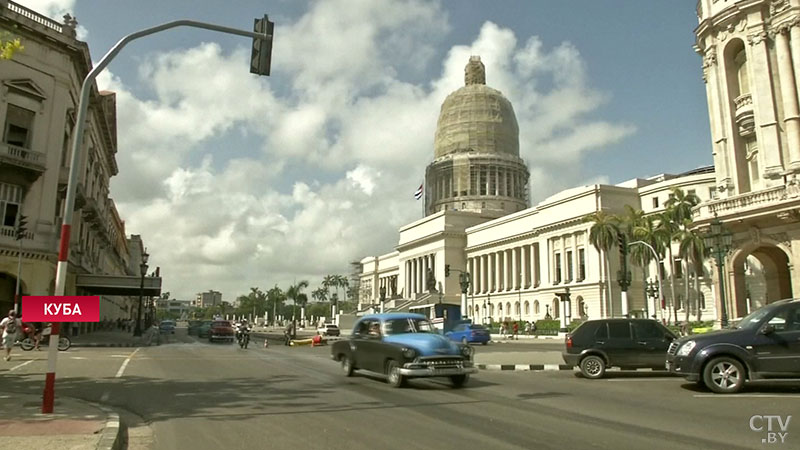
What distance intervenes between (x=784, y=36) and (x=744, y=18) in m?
2.71

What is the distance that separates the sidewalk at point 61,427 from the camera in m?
6.76

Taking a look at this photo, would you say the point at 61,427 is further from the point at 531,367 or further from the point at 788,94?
the point at 788,94

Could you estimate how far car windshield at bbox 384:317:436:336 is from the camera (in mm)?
14156

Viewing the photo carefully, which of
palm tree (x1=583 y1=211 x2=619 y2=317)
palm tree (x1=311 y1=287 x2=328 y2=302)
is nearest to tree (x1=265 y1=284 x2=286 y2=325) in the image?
palm tree (x1=311 y1=287 x2=328 y2=302)

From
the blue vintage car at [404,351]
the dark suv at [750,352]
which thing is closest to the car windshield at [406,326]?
the blue vintage car at [404,351]

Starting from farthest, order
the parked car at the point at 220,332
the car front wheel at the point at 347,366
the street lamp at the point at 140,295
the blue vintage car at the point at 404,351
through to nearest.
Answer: the parked car at the point at 220,332, the street lamp at the point at 140,295, the car front wheel at the point at 347,366, the blue vintage car at the point at 404,351

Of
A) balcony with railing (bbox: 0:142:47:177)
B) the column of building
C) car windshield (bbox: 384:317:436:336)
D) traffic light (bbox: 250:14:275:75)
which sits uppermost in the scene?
the column of building

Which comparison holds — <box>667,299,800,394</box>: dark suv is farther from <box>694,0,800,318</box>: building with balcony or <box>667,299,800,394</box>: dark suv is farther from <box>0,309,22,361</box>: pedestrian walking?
<box>0,309,22,361</box>: pedestrian walking

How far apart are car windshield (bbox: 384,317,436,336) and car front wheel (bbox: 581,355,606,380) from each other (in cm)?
448

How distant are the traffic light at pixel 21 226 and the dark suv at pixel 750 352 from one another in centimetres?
3130

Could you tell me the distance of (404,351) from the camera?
13.1 meters

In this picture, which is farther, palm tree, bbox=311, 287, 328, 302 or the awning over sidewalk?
palm tree, bbox=311, 287, 328, 302

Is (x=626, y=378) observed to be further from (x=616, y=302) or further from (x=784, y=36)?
(x=616, y=302)

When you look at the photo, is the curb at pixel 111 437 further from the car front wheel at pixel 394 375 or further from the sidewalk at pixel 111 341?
the sidewalk at pixel 111 341
